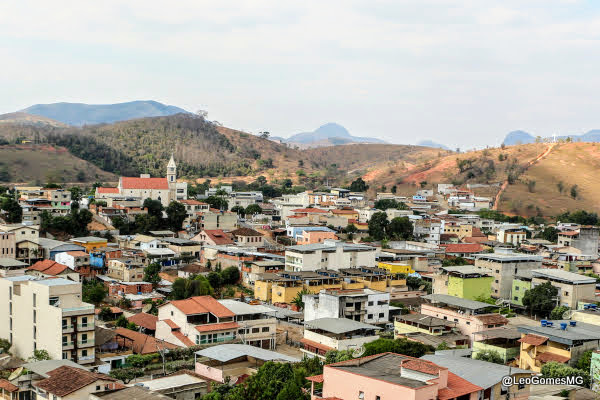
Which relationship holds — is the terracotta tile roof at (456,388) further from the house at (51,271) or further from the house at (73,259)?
the house at (73,259)

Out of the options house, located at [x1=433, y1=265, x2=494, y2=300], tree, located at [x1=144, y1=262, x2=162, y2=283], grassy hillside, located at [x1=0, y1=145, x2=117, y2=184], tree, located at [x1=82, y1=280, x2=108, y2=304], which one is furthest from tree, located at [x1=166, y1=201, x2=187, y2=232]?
grassy hillside, located at [x1=0, y1=145, x2=117, y2=184]

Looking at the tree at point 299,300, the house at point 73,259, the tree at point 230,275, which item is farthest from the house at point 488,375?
the house at point 73,259

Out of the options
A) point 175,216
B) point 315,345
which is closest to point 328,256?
point 315,345

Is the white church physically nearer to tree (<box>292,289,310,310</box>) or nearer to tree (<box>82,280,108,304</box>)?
tree (<box>82,280,108,304</box>)

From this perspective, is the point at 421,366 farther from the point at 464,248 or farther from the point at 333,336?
the point at 464,248

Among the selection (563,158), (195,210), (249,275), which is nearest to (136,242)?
(249,275)

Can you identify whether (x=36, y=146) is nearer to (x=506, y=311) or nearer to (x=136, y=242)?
(x=136, y=242)
